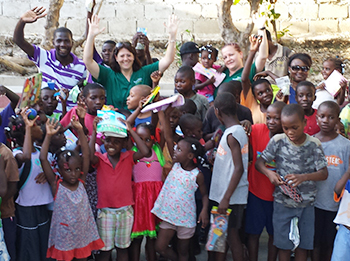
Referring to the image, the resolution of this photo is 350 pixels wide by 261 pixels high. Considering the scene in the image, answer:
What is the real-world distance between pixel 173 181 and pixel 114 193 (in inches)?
18.9

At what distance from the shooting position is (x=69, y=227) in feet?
10.3

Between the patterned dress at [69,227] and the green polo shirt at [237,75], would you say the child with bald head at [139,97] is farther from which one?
the green polo shirt at [237,75]

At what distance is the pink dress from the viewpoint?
349 cm

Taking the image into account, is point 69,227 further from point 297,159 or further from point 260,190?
point 297,159

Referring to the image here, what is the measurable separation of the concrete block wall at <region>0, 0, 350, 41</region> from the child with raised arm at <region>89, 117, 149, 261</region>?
24.4ft

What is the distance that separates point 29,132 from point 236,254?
188 cm

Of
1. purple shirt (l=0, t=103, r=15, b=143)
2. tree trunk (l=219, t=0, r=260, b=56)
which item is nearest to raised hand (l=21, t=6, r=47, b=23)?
purple shirt (l=0, t=103, r=15, b=143)

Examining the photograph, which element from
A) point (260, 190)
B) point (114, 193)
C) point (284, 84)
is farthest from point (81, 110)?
point (284, 84)

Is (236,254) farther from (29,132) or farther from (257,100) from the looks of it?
(29,132)

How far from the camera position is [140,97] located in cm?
389

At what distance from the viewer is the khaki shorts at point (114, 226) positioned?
3.35 meters

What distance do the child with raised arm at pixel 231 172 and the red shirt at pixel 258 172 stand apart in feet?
0.68

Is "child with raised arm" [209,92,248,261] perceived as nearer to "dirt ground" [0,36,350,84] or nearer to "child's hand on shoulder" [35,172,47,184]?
"child's hand on shoulder" [35,172,47,184]

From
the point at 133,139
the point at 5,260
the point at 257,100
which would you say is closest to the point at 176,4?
the point at 257,100
